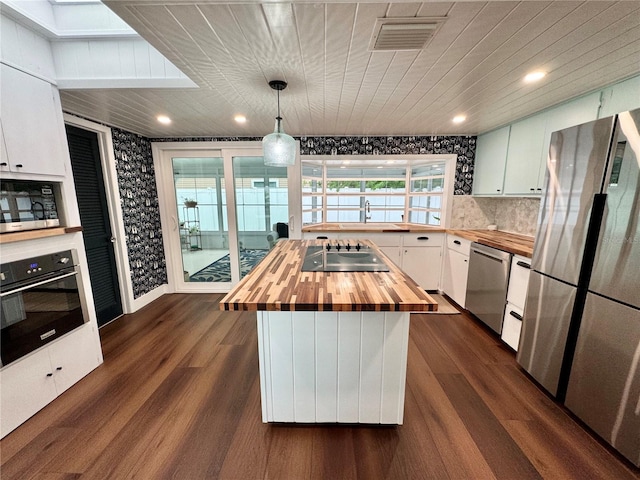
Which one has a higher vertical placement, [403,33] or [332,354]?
[403,33]

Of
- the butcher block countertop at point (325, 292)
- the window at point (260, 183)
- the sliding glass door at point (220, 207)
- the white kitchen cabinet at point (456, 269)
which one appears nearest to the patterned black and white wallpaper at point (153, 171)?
the sliding glass door at point (220, 207)

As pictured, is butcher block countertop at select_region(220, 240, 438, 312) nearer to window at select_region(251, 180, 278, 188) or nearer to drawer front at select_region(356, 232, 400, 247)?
drawer front at select_region(356, 232, 400, 247)

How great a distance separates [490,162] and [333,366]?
3.21m

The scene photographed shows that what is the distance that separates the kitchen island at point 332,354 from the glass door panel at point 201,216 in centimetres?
251

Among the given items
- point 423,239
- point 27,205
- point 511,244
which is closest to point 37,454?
point 27,205

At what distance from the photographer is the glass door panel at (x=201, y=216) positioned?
3.63m

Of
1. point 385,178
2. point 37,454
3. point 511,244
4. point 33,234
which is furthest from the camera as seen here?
point 385,178

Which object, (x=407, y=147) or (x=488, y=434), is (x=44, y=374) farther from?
(x=407, y=147)

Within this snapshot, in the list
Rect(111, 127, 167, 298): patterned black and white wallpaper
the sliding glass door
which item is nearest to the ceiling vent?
the sliding glass door

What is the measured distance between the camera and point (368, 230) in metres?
3.55

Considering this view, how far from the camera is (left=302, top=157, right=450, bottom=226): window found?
3.87 meters

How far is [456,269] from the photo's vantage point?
131 inches

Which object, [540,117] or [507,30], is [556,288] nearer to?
[507,30]

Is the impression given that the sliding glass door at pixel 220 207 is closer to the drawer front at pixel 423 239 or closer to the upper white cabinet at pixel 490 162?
the drawer front at pixel 423 239
